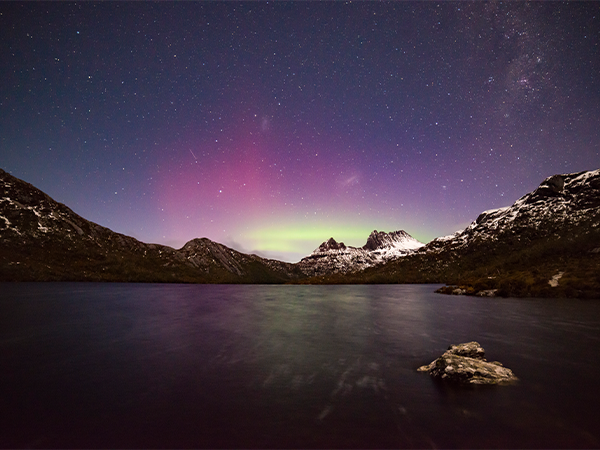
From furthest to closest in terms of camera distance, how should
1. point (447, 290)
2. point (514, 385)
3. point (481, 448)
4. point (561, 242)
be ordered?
point (561, 242) < point (447, 290) < point (514, 385) < point (481, 448)

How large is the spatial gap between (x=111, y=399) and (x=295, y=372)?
1145 cm

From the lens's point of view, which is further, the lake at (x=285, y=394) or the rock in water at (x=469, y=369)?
the rock in water at (x=469, y=369)

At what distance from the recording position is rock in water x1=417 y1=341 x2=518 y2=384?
650 inches

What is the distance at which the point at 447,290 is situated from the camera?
402 feet

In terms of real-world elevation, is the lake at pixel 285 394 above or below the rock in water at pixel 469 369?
below

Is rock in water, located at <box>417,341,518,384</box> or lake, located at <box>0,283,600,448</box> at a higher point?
rock in water, located at <box>417,341,518,384</box>

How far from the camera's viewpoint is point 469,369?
16844 mm

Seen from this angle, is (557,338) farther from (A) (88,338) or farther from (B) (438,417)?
(A) (88,338)

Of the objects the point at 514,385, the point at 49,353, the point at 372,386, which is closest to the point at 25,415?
the point at 49,353

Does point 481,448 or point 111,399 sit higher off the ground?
point 481,448

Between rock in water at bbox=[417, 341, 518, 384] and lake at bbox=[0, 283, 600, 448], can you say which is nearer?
lake at bbox=[0, 283, 600, 448]

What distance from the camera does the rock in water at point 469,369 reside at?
1652 centimetres

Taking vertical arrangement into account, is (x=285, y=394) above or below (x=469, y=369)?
below

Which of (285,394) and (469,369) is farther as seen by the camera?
(469,369)
